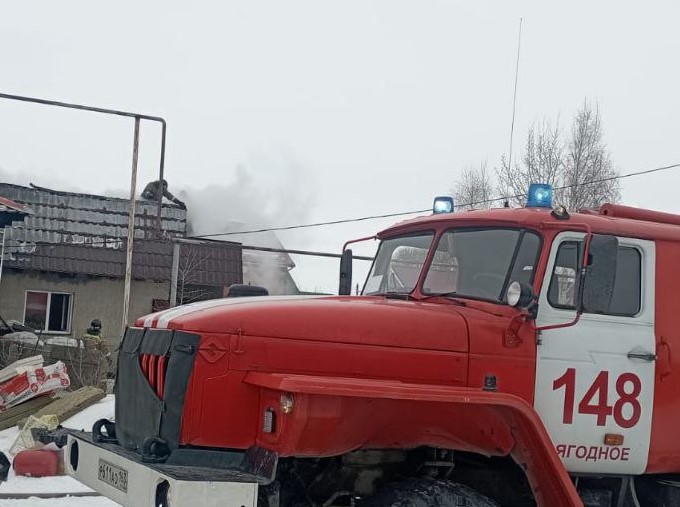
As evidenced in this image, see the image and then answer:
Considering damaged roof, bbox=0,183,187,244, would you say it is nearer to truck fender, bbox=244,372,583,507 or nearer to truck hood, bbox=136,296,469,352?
truck hood, bbox=136,296,469,352

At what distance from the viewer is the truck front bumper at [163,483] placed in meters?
4.21

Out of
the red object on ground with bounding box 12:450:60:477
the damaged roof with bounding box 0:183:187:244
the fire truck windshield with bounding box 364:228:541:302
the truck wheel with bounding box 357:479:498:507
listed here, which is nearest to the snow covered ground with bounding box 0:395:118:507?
the red object on ground with bounding box 12:450:60:477

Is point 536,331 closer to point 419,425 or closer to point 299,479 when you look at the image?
point 419,425

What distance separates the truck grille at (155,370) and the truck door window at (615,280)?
2.27 metres

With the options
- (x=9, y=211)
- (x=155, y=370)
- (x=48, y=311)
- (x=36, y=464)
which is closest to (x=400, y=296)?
(x=155, y=370)

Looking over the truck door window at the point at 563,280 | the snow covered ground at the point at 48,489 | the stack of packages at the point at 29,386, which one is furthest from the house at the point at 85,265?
the truck door window at the point at 563,280

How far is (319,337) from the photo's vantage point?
4.81 m

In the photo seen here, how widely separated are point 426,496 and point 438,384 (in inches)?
23.8

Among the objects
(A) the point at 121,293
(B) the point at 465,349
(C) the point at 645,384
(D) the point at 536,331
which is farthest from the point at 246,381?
(A) the point at 121,293

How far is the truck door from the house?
50.4 ft

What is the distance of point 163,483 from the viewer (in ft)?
14.3

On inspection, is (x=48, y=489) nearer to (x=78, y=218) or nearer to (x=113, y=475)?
(x=113, y=475)

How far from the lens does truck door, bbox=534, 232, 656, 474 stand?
537 centimetres

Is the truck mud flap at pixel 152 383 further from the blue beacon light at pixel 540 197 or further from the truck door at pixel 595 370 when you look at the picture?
the blue beacon light at pixel 540 197
